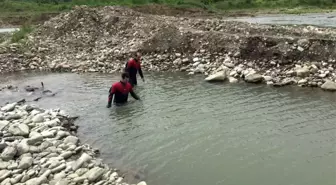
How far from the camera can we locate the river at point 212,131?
33.2 feet

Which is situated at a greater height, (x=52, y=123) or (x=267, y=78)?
(x=267, y=78)

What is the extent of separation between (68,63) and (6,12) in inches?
1598

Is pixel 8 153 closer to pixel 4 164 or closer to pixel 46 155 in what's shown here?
pixel 4 164

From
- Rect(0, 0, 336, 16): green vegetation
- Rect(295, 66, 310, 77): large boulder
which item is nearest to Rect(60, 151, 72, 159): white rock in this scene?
Rect(295, 66, 310, 77): large boulder

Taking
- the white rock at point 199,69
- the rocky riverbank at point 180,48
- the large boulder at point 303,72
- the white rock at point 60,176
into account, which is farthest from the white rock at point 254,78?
the white rock at point 60,176

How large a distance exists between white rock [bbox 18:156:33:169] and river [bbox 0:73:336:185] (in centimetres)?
205

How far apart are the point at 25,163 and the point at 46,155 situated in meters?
0.74

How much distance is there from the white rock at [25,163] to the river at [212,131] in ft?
6.72

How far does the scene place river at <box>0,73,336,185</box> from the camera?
10109 millimetres

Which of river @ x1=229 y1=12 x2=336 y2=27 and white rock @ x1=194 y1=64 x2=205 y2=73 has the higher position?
river @ x1=229 y1=12 x2=336 y2=27

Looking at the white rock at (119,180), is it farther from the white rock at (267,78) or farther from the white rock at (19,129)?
the white rock at (267,78)

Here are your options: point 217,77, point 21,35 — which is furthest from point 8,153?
point 21,35

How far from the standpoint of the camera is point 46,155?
10711 mm

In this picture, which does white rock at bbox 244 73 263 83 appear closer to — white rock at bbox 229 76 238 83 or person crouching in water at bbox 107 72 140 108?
white rock at bbox 229 76 238 83
